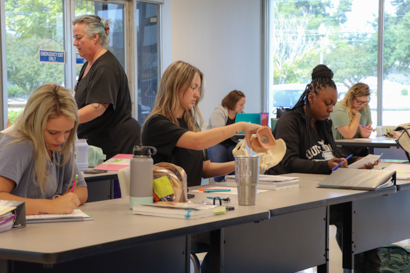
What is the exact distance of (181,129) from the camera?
2248 millimetres

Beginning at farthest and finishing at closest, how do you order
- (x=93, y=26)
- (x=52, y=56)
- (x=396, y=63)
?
(x=396, y=63)
(x=52, y=56)
(x=93, y=26)

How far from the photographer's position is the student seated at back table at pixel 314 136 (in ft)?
8.70

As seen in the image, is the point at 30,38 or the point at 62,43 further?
the point at 62,43

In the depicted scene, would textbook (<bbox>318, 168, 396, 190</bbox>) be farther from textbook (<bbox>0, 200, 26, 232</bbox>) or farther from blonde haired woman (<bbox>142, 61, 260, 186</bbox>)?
textbook (<bbox>0, 200, 26, 232</bbox>)

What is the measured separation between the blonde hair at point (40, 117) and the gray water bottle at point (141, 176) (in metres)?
0.27

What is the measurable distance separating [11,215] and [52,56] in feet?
14.7

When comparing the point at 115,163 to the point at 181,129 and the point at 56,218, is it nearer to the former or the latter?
the point at 181,129

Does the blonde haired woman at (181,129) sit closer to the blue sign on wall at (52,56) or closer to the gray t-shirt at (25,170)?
the gray t-shirt at (25,170)

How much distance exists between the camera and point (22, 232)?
1321 mm

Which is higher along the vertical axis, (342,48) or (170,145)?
(342,48)

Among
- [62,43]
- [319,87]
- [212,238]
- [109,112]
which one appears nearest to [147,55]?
[62,43]

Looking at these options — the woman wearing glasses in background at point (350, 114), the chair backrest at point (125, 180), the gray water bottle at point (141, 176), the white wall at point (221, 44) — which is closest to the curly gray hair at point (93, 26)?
the chair backrest at point (125, 180)

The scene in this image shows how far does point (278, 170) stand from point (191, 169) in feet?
1.91

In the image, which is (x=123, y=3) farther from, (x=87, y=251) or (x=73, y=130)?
(x=87, y=251)
